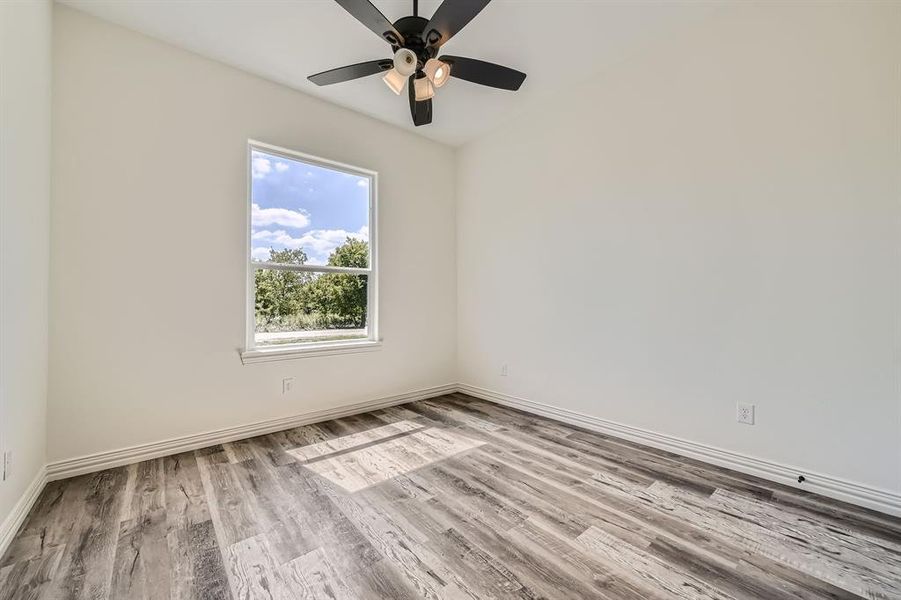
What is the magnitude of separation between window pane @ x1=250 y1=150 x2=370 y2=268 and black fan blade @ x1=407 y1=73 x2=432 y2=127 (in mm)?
1121

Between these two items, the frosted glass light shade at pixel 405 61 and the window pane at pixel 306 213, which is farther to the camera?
the window pane at pixel 306 213

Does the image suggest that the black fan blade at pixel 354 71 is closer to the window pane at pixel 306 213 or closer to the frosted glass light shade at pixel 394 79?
the frosted glass light shade at pixel 394 79

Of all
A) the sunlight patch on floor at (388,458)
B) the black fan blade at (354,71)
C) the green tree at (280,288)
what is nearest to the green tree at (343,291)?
the green tree at (280,288)

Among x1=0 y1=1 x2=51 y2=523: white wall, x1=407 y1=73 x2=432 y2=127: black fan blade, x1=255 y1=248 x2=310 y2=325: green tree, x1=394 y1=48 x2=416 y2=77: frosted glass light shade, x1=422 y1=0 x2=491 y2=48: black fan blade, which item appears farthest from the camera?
x1=255 y1=248 x2=310 y2=325: green tree

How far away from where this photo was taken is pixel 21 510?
5.76 feet

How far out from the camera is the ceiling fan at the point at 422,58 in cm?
177

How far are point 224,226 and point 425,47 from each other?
1.86 metres

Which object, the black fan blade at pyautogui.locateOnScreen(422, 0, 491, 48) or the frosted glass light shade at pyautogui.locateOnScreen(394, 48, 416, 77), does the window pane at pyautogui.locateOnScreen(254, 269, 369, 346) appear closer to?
the frosted glass light shade at pyautogui.locateOnScreen(394, 48, 416, 77)

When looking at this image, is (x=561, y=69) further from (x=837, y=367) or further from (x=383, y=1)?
(x=837, y=367)

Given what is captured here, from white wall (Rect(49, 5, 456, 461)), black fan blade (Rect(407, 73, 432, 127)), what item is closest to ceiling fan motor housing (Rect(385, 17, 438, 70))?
black fan blade (Rect(407, 73, 432, 127))

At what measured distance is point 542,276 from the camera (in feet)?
11.1

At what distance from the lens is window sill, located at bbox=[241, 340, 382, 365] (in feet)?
9.32

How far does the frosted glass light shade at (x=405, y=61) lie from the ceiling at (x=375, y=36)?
1.48ft

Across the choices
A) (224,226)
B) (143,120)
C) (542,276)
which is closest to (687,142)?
(542,276)
